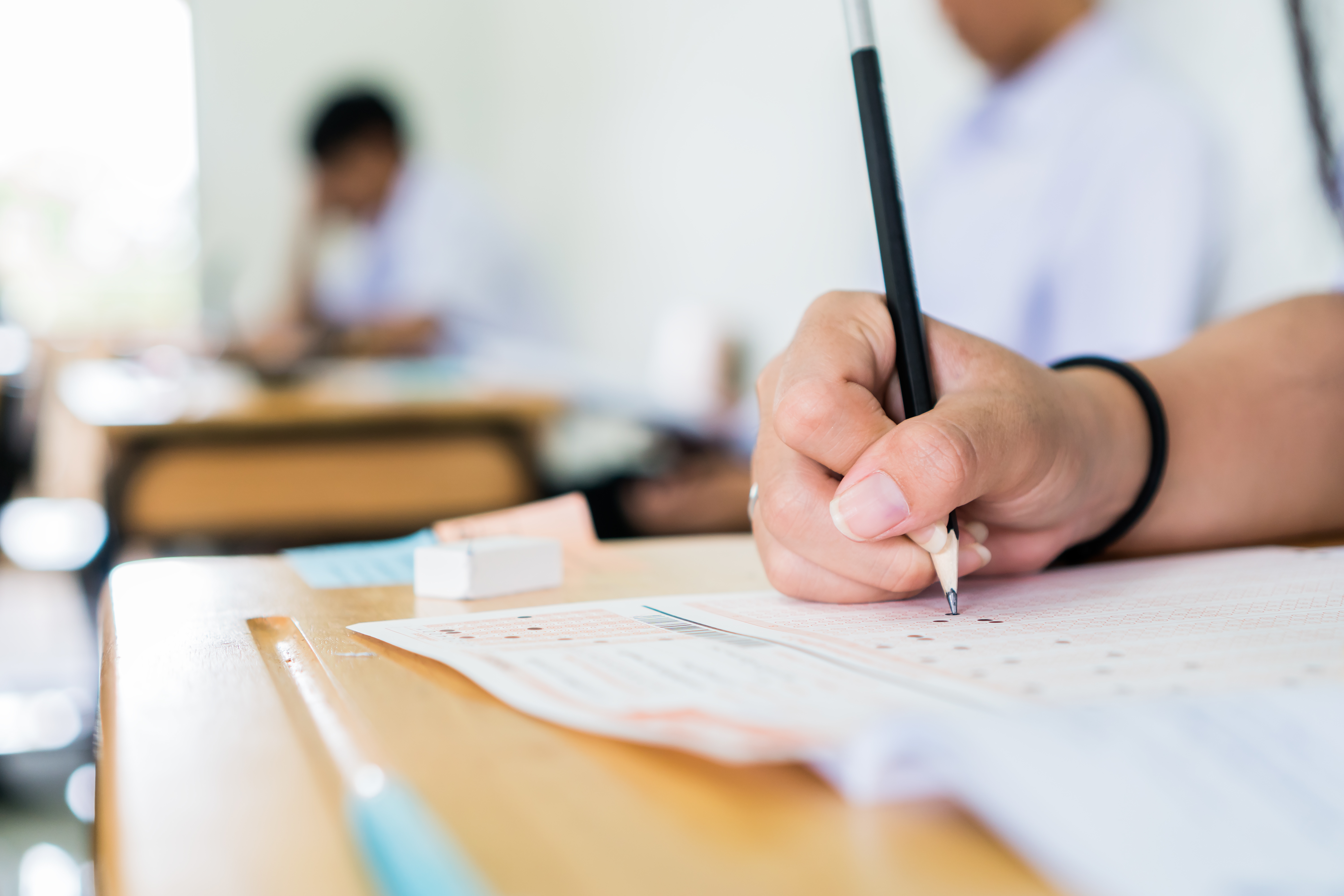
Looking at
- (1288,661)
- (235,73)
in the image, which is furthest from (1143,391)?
(235,73)

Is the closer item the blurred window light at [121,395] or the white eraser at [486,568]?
the white eraser at [486,568]

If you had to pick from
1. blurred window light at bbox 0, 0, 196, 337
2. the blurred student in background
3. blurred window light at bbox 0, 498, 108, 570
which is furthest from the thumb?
blurred window light at bbox 0, 0, 196, 337

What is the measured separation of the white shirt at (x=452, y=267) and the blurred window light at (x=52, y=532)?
1018 mm

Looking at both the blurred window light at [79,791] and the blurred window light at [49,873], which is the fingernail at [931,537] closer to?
the blurred window light at [49,873]

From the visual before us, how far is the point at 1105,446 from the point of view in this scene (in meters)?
0.52

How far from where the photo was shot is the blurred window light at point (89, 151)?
502 centimetres

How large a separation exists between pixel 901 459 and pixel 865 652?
9 cm

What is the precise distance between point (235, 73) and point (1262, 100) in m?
5.04

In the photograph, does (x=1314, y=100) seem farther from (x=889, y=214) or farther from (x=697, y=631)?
(x=697, y=631)

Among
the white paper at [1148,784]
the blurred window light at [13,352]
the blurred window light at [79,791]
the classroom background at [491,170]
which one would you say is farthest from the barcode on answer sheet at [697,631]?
the blurred window light at [13,352]

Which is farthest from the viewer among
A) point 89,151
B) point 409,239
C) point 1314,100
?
point 89,151

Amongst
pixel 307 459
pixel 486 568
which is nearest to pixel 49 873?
pixel 307 459

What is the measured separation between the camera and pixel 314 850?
0.72 ft

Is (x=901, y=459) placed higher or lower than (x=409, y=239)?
lower
